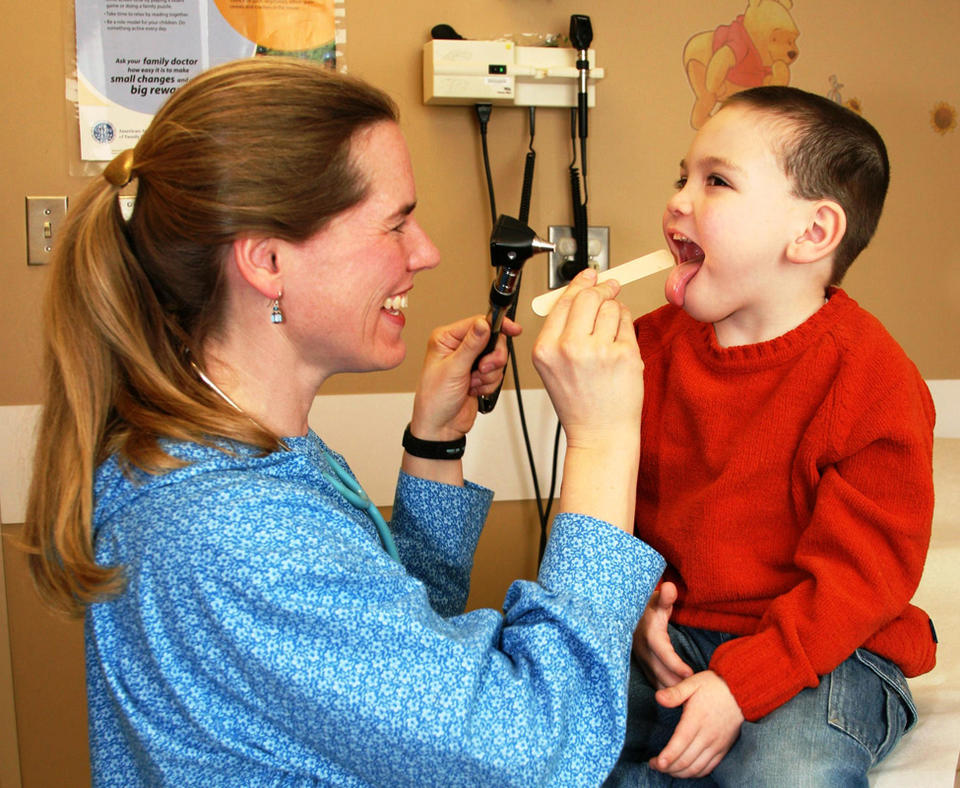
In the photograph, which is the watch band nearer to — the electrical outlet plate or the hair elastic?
the hair elastic

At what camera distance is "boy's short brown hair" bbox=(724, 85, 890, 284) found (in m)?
1.21

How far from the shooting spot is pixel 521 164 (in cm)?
204

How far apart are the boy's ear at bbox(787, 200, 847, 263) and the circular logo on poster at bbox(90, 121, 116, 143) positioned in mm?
1405

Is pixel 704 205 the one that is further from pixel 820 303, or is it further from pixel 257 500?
pixel 257 500

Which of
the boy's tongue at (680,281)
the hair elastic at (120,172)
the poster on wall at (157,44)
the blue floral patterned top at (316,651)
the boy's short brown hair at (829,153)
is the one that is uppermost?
the poster on wall at (157,44)

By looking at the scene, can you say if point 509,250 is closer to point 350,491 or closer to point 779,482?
point 350,491

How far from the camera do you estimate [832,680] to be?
3.67 ft

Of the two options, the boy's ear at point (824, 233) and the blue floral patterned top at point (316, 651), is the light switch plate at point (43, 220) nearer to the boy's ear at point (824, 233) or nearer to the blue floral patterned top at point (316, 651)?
the blue floral patterned top at point (316, 651)

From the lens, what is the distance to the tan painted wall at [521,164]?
1900 mm

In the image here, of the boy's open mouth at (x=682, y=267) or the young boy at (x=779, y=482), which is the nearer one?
the young boy at (x=779, y=482)

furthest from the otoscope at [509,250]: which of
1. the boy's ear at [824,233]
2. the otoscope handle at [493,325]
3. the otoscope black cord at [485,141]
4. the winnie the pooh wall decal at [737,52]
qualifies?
the winnie the pooh wall decal at [737,52]

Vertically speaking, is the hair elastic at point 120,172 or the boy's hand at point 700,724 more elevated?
the hair elastic at point 120,172

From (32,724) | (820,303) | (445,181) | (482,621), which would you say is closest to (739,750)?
(482,621)

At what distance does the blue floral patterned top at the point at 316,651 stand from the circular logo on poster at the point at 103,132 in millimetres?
1195
